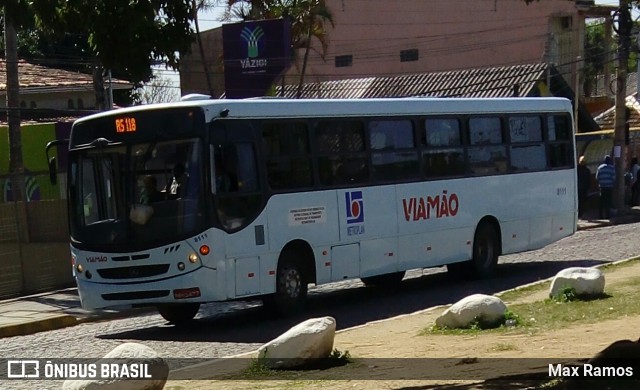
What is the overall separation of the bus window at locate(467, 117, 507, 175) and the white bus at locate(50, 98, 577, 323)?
0.04m

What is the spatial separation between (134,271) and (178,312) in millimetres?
1711

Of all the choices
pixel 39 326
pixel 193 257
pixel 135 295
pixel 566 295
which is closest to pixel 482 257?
pixel 566 295

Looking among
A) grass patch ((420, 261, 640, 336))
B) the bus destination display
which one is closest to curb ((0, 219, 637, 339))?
grass patch ((420, 261, 640, 336))

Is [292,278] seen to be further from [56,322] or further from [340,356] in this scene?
[340,356]

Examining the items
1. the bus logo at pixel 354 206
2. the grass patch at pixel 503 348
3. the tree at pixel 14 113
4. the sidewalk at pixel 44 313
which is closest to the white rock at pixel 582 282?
the bus logo at pixel 354 206

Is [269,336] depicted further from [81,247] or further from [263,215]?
[81,247]

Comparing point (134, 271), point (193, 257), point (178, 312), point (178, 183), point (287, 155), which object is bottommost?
point (178, 312)

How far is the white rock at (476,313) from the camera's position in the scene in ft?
44.1

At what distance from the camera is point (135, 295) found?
1550cm

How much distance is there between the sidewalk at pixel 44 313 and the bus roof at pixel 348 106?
11.7 ft

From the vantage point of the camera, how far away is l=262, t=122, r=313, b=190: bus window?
16266 mm

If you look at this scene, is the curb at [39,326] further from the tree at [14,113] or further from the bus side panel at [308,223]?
the tree at [14,113]

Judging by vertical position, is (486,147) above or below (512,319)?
above

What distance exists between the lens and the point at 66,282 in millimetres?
22984
